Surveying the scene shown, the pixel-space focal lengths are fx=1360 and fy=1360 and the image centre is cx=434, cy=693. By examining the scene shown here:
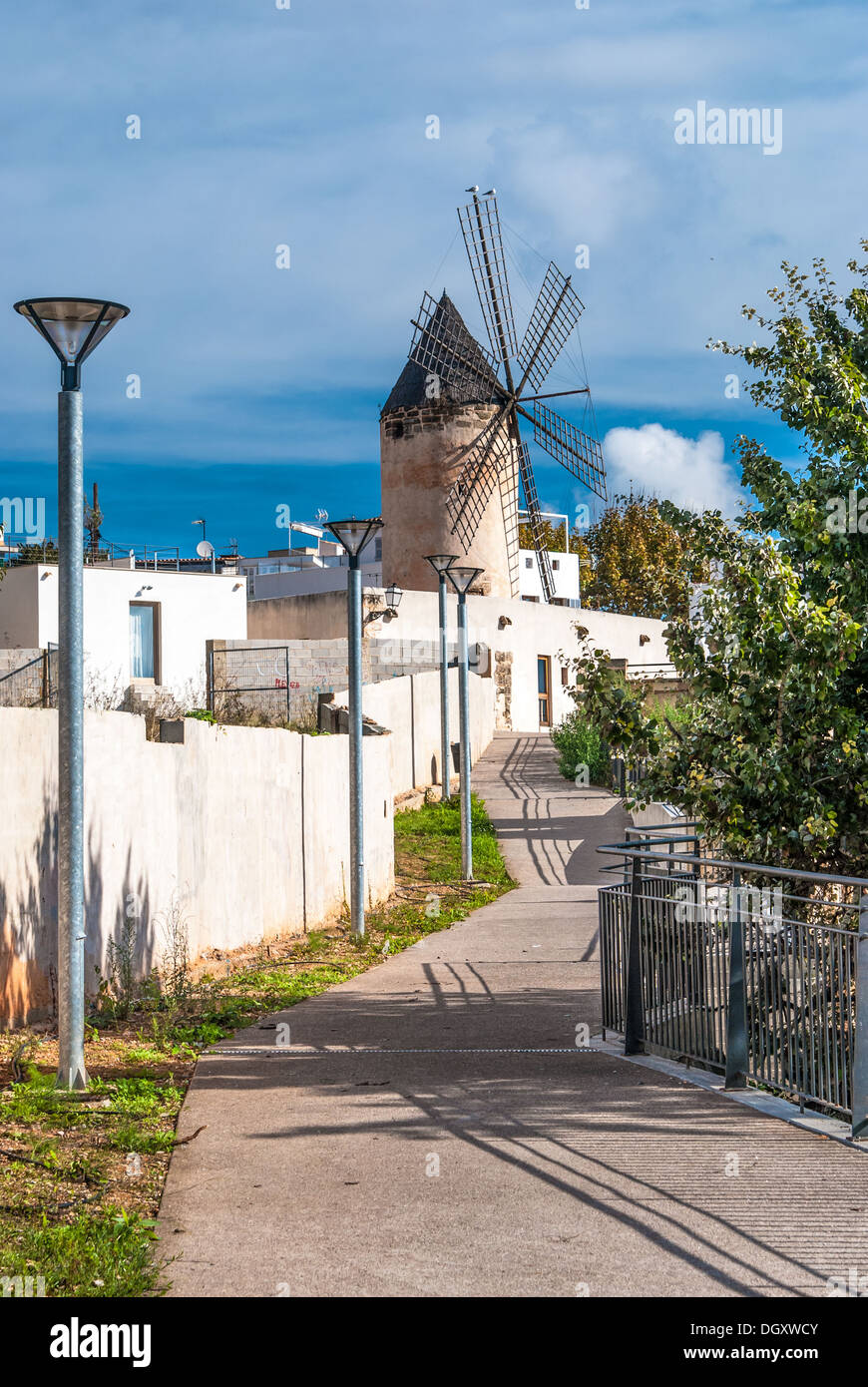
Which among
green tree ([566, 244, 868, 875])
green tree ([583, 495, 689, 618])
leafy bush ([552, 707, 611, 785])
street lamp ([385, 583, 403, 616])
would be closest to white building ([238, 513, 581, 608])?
green tree ([583, 495, 689, 618])

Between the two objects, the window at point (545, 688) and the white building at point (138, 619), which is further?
the window at point (545, 688)

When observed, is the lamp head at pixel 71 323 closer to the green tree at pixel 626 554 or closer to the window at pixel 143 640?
the window at pixel 143 640

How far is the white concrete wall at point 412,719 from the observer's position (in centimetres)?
2527

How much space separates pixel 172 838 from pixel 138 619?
23.9 meters

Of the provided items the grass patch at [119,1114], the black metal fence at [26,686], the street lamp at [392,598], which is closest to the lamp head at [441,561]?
the black metal fence at [26,686]

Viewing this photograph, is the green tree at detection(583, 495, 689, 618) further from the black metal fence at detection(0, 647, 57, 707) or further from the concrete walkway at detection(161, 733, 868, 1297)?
the concrete walkway at detection(161, 733, 868, 1297)

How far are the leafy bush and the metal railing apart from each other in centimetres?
1967

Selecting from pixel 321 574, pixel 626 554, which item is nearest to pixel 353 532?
pixel 321 574

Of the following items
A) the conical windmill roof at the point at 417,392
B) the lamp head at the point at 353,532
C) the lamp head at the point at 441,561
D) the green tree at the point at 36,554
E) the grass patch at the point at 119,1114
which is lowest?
the grass patch at the point at 119,1114

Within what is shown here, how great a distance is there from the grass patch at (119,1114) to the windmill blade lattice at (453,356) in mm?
29663

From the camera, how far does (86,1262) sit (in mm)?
4680

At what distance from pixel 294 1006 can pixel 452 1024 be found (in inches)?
58.4

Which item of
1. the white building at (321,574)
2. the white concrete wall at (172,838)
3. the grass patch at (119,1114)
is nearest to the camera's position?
the grass patch at (119,1114)
